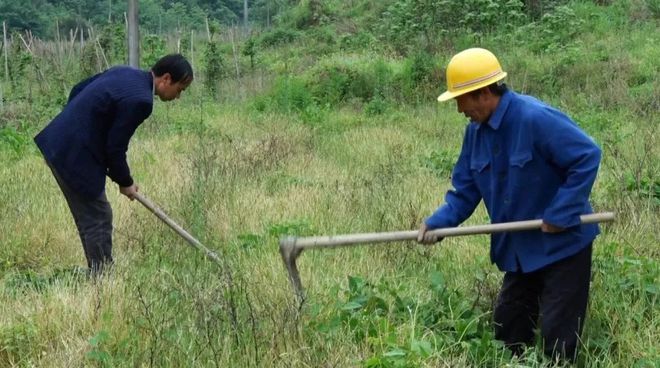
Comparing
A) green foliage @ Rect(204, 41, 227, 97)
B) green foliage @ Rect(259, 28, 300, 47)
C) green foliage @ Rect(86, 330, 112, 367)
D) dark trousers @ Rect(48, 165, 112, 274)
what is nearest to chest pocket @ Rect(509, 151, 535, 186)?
green foliage @ Rect(86, 330, 112, 367)

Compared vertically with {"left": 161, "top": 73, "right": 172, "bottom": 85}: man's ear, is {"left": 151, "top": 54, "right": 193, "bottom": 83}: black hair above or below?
above

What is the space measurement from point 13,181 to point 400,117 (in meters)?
6.02

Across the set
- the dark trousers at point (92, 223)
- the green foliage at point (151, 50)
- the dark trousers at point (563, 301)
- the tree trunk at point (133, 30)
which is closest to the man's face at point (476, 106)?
the dark trousers at point (563, 301)

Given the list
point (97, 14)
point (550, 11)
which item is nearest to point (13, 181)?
point (550, 11)

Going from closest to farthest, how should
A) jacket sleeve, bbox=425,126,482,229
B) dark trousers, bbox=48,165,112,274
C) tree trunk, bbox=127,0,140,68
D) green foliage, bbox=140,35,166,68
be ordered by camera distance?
jacket sleeve, bbox=425,126,482,229 → dark trousers, bbox=48,165,112,274 → tree trunk, bbox=127,0,140,68 → green foliage, bbox=140,35,166,68

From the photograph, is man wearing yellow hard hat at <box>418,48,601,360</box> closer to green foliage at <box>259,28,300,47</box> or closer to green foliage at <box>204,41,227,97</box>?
green foliage at <box>204,41,227,97</box>

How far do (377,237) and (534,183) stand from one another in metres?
0.73

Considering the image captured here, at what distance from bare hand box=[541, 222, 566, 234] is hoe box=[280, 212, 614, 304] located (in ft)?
0.07

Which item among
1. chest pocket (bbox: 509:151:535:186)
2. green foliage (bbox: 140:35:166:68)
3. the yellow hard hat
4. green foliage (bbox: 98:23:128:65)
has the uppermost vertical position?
the yellow hard hat

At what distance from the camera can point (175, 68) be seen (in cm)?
433

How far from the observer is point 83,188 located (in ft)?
14.4

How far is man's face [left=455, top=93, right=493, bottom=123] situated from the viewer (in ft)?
10.4

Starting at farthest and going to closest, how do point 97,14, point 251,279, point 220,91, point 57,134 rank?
point 97,14
point 220,91
point 57,134
point 251,279

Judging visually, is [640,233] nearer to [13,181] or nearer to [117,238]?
[117,238]
